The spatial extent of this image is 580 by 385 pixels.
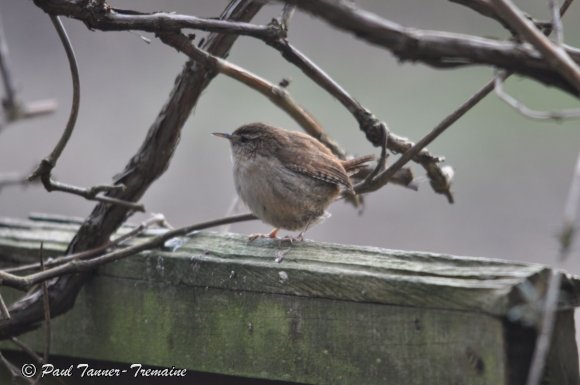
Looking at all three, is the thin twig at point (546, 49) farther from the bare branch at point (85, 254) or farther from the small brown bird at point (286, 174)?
the small brown bird at point (286, 174)

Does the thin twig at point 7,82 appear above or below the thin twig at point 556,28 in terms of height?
below

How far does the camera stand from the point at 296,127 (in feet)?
28.4

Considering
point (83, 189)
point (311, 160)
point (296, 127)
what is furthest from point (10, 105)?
point (296, 127)

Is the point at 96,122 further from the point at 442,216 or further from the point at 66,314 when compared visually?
the point at 66,314

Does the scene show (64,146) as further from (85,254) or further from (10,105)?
(10,105)

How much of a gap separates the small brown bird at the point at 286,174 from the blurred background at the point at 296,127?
2.31 metres

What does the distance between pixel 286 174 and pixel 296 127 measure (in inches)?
173

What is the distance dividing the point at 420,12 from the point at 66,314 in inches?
324

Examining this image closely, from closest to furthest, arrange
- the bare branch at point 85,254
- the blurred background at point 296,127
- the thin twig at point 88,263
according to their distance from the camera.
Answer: the thin twig at point 88,263, the bare branch at point 85,254, the blurred background at point 296,127

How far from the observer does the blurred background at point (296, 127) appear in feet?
24.7

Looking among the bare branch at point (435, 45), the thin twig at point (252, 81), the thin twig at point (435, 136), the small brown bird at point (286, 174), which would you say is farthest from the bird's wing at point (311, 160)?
the bare branch at point (435, 45)

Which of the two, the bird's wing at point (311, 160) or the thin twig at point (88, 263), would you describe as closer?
the thin twig at point (88, 263)

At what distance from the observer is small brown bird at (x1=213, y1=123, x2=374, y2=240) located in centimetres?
404

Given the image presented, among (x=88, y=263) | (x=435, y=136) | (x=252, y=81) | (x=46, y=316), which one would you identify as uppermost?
(x=252, y=81)
